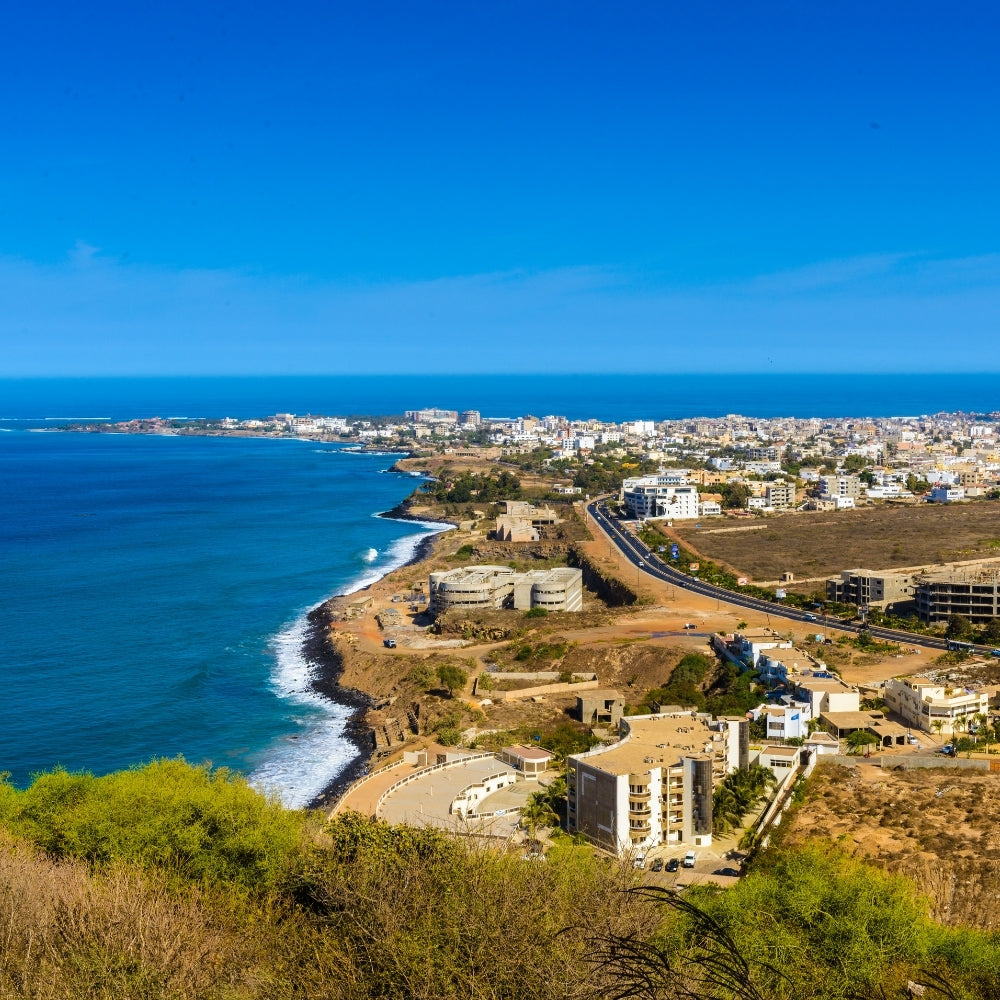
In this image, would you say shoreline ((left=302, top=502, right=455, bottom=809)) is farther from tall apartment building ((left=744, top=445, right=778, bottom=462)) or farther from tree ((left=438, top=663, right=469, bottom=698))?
tall apartment building ((left=744, top=445, right=778, bottom=462))

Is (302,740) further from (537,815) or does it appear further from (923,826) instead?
(923,826)

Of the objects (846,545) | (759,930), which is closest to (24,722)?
(759,930)

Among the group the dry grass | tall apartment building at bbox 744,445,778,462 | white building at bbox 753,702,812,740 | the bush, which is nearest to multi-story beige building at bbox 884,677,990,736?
white building at bbox 753,702,812,740

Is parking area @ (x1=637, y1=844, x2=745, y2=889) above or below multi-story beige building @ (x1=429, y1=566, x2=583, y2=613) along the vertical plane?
A: below

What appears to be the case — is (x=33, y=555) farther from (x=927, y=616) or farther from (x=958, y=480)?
(x=958, y=480)

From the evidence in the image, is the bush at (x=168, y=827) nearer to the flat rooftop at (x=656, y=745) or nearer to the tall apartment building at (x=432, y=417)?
the flat rooftop at (x=656, y=745)
